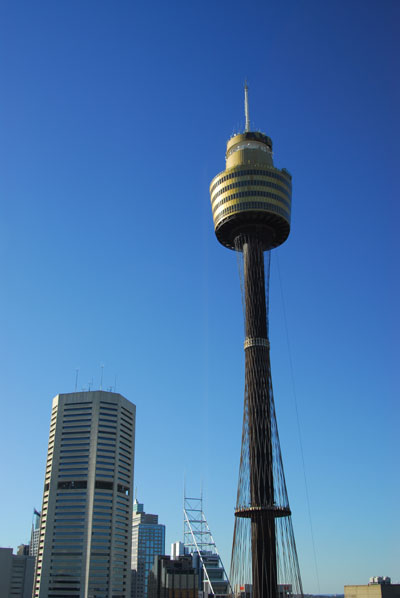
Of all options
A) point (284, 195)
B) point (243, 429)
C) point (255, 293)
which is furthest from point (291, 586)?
point (284, 195)

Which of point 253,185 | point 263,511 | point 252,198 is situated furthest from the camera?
point 253,185

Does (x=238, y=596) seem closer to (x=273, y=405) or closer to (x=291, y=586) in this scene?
(x=291, y=586)

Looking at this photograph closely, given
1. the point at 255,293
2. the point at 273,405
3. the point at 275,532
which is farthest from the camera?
the point at 255,293

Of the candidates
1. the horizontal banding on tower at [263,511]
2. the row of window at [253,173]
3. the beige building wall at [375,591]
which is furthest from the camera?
the row of window at [253,173]

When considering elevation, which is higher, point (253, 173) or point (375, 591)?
point (253, 173)

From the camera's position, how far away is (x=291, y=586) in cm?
12781

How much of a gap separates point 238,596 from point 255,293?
65150mm

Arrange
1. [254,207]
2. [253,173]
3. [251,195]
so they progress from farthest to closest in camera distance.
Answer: [253,173]
[251,195]
[254,207]

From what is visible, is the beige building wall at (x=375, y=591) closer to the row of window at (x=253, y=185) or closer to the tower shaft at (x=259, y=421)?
the tower shaft at (x=259, y=421)

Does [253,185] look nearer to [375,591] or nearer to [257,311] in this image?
[257,311]

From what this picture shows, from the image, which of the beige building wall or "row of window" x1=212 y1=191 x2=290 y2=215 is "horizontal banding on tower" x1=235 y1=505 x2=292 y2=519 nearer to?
the beige building wall

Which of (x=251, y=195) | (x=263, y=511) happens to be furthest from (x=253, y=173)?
(x=263, y=511)

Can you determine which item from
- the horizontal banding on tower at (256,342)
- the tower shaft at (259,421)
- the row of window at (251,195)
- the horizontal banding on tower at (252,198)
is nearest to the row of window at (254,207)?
the horizontal banding on tower at (252,198)

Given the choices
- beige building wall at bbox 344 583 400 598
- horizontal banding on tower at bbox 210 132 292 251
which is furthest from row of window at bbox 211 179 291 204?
beige building wall at bbox 344 583 400 598
